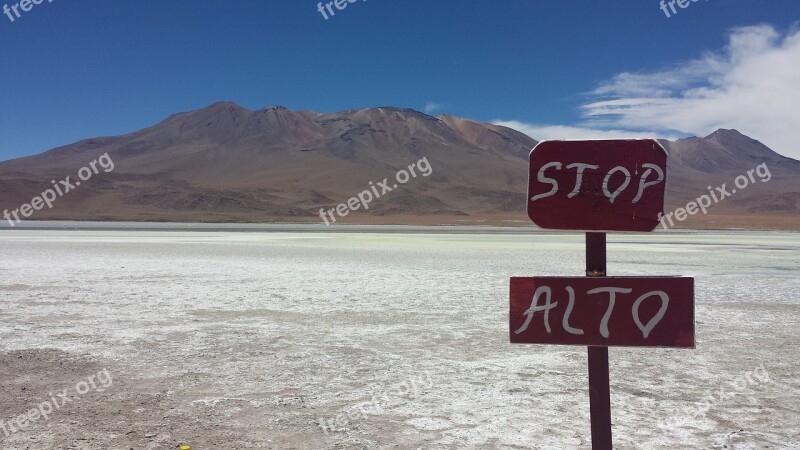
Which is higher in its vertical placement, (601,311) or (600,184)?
(600,184)

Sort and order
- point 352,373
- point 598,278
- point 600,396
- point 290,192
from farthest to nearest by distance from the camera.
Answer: point 290,192
point 352,373
point 600,396
point 598,278

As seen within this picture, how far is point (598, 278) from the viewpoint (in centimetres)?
314

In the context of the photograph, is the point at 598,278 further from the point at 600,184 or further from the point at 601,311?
the point at 600,184

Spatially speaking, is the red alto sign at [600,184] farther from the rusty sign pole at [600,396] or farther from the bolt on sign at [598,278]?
the rusty sign pole at [600,396]

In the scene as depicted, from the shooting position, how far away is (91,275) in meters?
15.2

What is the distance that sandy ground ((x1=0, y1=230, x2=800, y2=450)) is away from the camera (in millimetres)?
4762

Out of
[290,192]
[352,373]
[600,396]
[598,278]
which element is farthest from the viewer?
[290,192]

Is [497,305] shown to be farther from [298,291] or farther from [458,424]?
[458,424]

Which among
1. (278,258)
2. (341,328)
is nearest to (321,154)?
(278,258)

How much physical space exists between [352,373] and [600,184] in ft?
13.2

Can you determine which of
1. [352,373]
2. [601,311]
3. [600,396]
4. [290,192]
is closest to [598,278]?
[601,311]

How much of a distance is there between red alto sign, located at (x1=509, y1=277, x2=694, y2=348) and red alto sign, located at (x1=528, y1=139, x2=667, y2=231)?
290 mm

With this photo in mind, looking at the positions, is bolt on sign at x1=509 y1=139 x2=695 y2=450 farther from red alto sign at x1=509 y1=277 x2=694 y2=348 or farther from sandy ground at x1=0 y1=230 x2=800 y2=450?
sandy ground at x1=0 y1=230 x2=800 y2=450

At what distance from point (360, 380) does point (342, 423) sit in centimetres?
124
